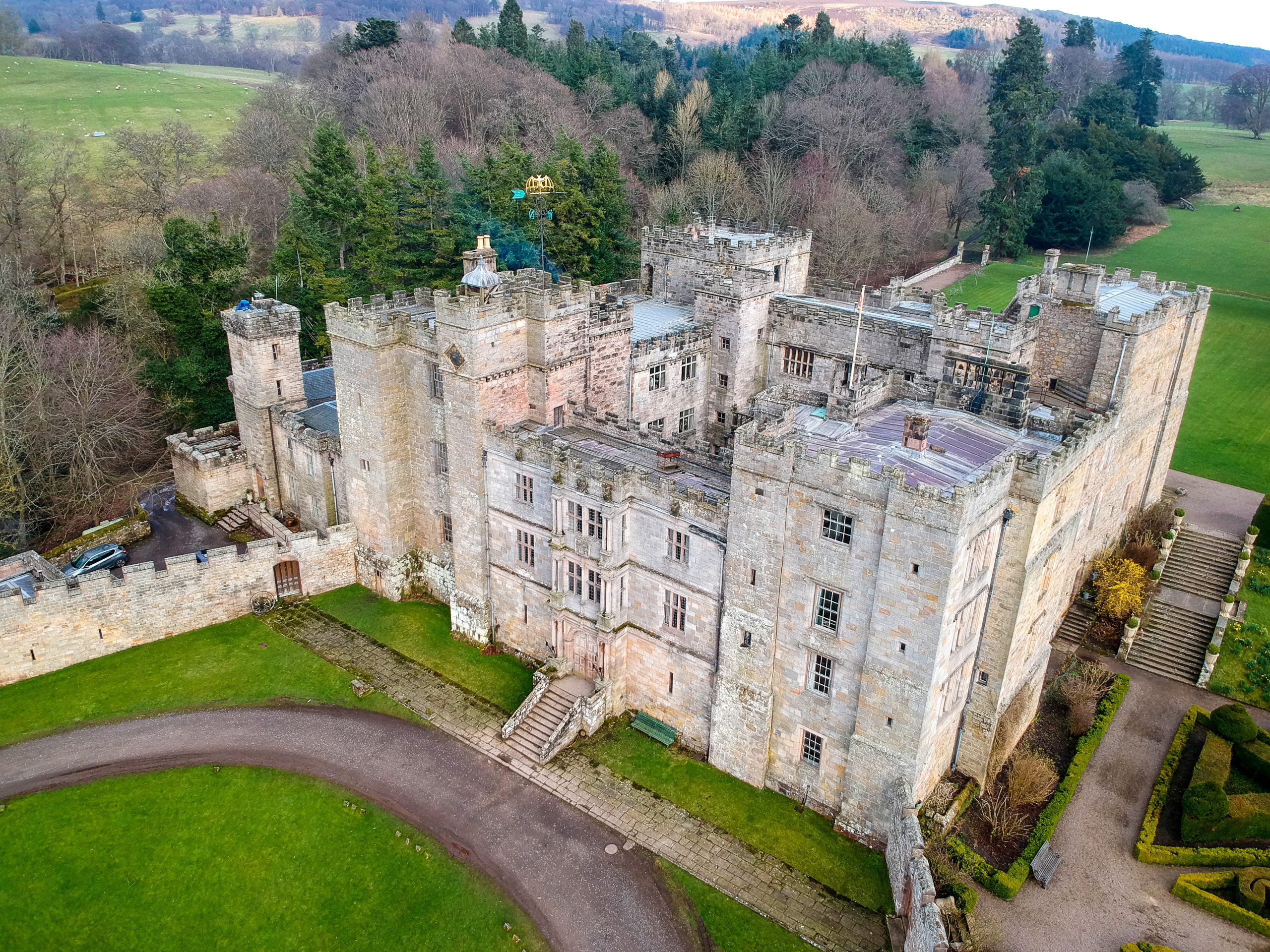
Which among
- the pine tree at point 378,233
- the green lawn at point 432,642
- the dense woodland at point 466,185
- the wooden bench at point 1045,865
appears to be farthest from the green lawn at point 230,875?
the pine tree at point 378,233

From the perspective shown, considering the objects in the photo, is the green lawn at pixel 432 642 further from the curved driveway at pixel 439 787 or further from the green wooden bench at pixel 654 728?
the green wooden bench at pixel 654 728

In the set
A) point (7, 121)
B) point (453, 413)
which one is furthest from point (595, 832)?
point (7, 121)

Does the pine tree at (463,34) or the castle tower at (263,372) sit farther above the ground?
the pine tree at (463,34)

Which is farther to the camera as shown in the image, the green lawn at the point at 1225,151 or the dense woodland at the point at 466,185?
the green lawn at the point at 1225,151

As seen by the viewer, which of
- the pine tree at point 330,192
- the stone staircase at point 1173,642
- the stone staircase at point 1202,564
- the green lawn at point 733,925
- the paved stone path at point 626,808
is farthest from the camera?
the pine tree at point 330,192

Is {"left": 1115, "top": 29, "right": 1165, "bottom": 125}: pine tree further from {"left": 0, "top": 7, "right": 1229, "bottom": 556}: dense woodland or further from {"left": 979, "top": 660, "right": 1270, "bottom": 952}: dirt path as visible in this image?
{"left": 979, "top": 660, "right": 1270, "bottom": 952}: dirt path

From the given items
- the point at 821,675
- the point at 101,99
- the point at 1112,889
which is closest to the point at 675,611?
the point at 821,675
